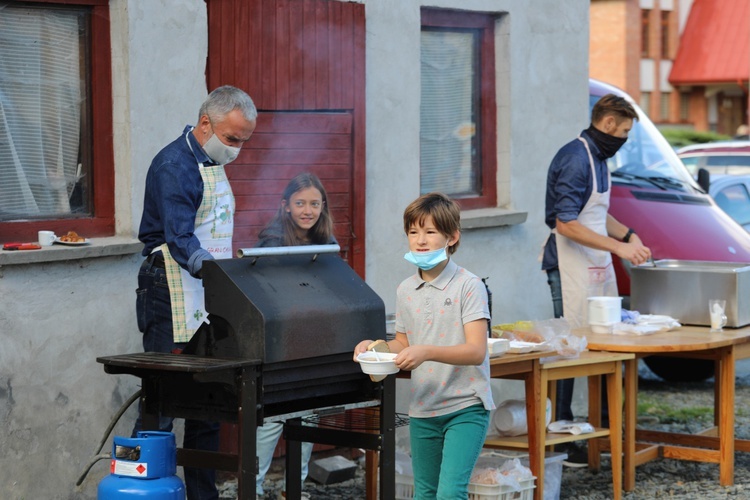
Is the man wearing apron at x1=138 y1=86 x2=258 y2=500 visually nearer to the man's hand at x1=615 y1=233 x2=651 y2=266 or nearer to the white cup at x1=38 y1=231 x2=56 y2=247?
the white cup at x1=38 y1=231 x2=56 y2=247

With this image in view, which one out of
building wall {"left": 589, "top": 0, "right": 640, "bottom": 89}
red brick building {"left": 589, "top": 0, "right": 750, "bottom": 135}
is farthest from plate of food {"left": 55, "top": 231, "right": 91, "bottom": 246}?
red brick building {"left": 589, "top": 0, "right": 750, "bottom": 135}

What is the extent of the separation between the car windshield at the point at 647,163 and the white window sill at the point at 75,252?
4.86 m

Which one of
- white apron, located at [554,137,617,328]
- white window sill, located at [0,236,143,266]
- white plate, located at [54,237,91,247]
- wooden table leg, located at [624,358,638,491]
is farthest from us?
white apron, located at [554,137,617,328]

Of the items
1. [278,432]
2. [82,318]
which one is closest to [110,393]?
[82,318]

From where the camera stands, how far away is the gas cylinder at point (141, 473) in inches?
178

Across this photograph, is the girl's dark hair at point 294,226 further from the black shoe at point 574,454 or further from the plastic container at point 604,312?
the black shoe at point 574,454

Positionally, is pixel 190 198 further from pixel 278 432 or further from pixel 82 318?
pixel 278 432

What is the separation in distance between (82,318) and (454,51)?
11.2 ft

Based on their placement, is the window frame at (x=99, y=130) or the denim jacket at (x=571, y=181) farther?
the denim jacket at (x=571, y=181)

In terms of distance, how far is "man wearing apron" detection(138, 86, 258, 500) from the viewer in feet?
16.4

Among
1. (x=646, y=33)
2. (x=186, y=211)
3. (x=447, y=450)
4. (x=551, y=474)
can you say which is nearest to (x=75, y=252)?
(x=186, y=211)

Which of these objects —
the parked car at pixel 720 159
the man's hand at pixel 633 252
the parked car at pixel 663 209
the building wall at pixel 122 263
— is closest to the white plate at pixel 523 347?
the man's hand at pixel 633 252

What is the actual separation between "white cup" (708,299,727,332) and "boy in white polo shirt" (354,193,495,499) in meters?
2.47

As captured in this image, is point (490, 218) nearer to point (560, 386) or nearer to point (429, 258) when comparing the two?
point (560, 386)
